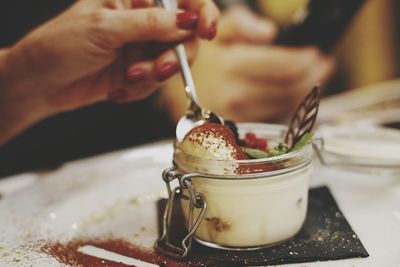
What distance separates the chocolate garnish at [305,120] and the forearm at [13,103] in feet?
2.60

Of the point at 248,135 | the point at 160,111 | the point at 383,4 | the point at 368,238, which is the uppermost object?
the point at 248,135

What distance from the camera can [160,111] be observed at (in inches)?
96.3

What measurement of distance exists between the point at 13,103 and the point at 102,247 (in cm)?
69

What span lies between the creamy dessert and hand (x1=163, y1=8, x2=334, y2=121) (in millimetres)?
1753

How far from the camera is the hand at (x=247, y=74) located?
8.75 feet

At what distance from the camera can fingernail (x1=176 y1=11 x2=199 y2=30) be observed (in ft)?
3.84

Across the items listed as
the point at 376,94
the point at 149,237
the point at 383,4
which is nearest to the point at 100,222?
the point at 149,237

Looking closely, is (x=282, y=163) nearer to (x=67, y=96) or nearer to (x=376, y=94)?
(x=67, y=96)

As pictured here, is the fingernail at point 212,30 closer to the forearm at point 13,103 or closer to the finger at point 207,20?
the finger at point 207,20

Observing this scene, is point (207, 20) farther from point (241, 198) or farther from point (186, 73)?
point (241, 198)

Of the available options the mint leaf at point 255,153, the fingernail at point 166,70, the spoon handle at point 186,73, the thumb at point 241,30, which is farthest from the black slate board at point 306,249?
the thumb at point 241,30

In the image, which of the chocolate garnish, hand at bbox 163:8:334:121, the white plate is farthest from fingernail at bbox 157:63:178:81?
hand at bbox 163:8:334:121

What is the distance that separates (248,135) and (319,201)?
0.26 m

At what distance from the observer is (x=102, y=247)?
3.01ft
